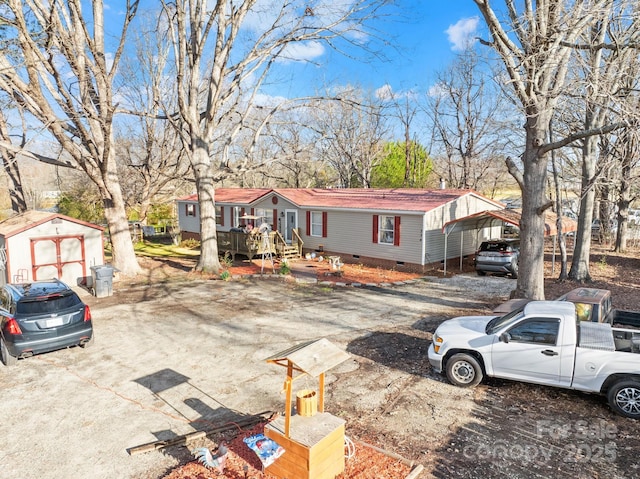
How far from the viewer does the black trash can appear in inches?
563

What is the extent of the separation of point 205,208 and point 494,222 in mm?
15790

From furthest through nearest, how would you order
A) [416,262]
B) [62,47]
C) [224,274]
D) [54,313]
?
[416,262] → [224,274] → [62,47] → [54,313]

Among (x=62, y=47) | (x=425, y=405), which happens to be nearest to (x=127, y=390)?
(x=425, y=405)

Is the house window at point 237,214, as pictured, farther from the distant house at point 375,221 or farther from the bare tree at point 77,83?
the bare tree at point 77,83

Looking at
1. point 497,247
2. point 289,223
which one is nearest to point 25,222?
point 289,223

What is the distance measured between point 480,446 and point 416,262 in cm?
1403

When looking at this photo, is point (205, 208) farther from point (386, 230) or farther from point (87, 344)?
point (87, 344)

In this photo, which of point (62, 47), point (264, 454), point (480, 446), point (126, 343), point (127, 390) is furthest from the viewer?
point (62, 47)

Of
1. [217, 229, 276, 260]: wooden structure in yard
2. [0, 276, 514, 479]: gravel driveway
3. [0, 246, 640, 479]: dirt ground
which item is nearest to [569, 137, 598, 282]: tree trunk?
[0, 246, 640, 479]: dirt ground

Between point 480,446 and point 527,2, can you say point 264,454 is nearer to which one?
point 480,446

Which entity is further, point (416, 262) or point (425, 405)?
point (416, 262)

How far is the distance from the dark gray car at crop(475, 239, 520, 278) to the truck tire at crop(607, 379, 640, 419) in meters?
11.9

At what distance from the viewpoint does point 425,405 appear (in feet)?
22.1

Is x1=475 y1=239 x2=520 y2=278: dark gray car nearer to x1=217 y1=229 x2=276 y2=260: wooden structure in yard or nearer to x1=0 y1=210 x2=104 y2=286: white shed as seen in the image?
x1=217 y1=229 x2=276 y2=260: wooden structure in yard
